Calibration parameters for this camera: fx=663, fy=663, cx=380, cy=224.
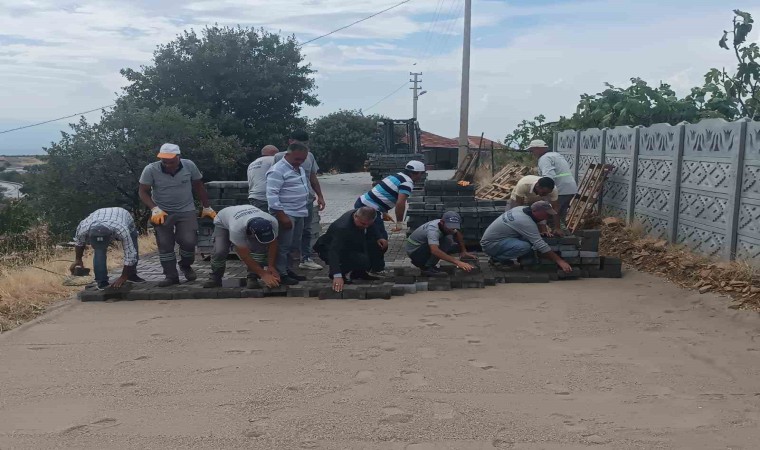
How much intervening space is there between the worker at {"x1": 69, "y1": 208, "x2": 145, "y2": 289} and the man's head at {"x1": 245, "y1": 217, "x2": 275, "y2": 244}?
1.38m

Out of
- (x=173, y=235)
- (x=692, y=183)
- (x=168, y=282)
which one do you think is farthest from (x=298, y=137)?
(x=692, y=183)

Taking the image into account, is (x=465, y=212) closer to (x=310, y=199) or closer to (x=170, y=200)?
(x=310, y=199)

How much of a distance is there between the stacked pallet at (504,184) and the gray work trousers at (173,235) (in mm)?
10002

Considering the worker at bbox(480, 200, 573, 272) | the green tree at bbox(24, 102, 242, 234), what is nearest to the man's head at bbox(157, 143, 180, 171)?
the worker at bbox(480, 200, 573, 272)

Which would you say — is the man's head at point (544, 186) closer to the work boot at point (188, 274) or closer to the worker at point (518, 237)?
the worker at point (518, 237)

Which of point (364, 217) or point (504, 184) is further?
point (504, 184)

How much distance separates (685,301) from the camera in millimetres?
6789

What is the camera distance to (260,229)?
6.58 m

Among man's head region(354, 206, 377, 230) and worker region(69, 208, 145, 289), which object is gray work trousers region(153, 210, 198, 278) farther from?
man's head region(354, 206, 377, 230)

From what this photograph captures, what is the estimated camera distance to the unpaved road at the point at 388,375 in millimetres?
3707

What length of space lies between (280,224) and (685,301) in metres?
4.31

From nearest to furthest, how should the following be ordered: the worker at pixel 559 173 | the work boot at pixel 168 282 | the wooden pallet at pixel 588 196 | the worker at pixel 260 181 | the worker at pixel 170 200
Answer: the worker at pixel 170 200, the work boot at pixel 168 282, the worker at pixel 260 181, the worker at pixel 559 173, the wooden pallet at pixel 588 196

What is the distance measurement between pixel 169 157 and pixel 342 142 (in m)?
38.4

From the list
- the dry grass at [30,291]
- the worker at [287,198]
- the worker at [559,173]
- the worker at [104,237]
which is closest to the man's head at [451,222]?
the worker at [287,198]
